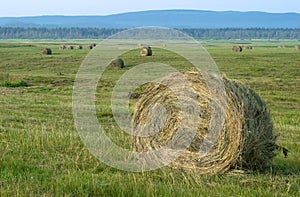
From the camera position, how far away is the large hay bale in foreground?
7109 millimetres

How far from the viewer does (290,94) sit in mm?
23312

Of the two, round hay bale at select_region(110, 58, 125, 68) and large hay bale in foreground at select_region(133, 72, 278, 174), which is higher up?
large hay bale in foreground at select_region(133, 72, 278, 174)

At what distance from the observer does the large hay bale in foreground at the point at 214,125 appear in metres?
7.11

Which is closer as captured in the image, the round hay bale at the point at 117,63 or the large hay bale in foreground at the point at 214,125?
the large hay bale in foreground at the point at 214,125

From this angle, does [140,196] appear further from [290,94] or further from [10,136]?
[290,94]

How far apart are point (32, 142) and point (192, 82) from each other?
2766 millimetres

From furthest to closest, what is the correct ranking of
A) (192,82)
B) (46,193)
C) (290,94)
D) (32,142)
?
(290,94) < (32,142) < (192,82) < (46,193)

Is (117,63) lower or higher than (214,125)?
lower

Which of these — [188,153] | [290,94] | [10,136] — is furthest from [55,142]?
[290,94]

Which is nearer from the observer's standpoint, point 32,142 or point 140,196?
point 140,196

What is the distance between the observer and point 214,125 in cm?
754

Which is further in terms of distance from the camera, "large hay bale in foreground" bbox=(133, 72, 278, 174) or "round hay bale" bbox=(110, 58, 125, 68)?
"round hay bale" bbox=(110, 58, 125, 68)

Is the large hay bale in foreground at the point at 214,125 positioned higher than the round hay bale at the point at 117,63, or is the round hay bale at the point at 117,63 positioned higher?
the large hay bale in foreground at the point at 214,125

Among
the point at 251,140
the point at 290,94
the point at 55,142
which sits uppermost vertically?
the point at 251,140
